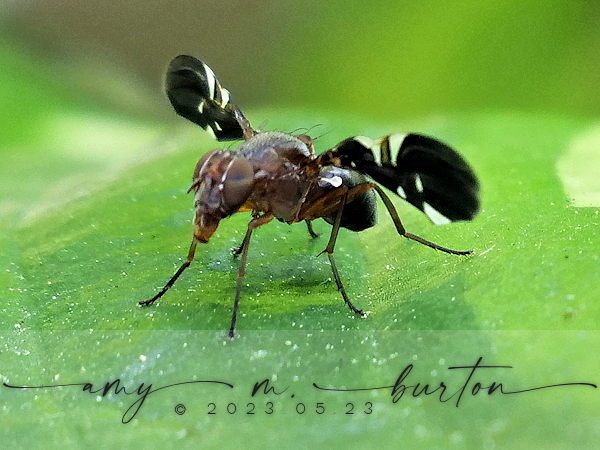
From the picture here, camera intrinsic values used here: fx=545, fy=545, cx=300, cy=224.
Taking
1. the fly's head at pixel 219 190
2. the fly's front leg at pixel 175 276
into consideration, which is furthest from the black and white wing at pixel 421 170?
the fly's front leg at pixel 175 276

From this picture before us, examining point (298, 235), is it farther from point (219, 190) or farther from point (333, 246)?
point (219, 190)

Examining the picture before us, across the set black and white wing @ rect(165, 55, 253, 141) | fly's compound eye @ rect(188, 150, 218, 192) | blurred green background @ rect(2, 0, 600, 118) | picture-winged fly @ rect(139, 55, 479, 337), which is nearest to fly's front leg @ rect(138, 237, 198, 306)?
picture-winged fly @ rect(139, 55, 479, 337)

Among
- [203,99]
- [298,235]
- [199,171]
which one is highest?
[203,99]

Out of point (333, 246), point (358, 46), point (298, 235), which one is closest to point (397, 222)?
point (333, 246)

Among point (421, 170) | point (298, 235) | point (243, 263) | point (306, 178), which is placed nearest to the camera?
point (421, 170)

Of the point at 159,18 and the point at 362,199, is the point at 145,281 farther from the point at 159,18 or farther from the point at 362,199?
the point at 159,18

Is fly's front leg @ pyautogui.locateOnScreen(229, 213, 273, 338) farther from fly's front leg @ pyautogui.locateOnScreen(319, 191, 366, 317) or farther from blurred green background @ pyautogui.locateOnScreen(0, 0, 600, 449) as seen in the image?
fly's front leg @ pyautogui.locateOnScreen(319, 191, 366, 317)

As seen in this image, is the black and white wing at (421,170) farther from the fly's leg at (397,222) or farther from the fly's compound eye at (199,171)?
the fly's compound eye at (199,171)
